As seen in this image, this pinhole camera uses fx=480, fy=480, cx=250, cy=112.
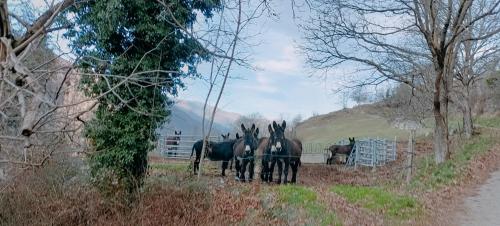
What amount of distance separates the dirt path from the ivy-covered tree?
8.10 meters

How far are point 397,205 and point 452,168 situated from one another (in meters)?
8.31

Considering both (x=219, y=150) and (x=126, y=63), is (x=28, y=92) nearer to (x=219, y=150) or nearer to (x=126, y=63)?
(x=126, y=63)

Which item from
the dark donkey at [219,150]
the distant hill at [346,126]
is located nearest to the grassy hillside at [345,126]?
the distant hill at [346,126]

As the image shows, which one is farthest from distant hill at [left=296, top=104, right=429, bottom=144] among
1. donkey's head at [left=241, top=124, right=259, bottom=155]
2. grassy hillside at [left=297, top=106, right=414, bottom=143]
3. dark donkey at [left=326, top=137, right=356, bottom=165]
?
donkey's head at [left=241, top=124, right=259, bottom=155]

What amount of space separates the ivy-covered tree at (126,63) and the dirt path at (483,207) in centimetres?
810

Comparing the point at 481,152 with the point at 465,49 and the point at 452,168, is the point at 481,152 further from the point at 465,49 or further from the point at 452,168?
the point at 465,49

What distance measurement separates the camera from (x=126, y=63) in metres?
12.2

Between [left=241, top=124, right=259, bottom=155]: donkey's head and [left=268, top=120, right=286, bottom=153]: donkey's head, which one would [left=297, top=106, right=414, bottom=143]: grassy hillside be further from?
[left=268, top=120, right=286, bottom=153]: donkey's head

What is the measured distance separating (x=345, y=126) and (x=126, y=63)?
59383mm

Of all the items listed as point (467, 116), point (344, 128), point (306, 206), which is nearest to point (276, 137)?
point (306, 206)

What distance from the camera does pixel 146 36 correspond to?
12.4 m

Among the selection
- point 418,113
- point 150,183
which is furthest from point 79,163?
point 418,113

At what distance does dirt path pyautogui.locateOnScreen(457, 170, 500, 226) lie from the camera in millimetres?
11688

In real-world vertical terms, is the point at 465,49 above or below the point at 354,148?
above
